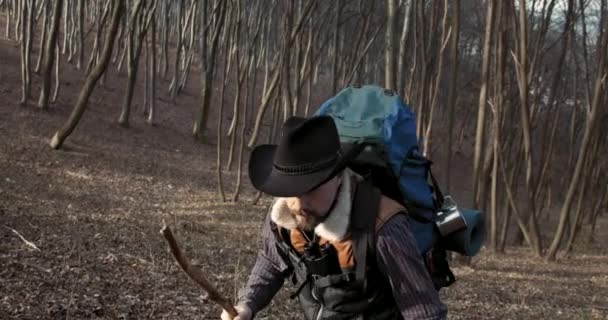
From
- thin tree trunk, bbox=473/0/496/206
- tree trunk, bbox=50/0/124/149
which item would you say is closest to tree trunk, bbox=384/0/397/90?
thin tree trunk, bbox=473/0/496/206

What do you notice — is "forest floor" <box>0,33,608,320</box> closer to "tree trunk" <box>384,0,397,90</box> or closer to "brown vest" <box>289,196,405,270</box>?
"tree trunk" <box>384,0,397,90</box>

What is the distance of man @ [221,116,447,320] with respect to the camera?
2.18 m

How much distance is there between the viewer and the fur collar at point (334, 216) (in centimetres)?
222

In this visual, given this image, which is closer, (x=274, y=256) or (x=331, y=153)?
(x=331, y=153)

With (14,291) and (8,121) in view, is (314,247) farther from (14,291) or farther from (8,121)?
(8,121)

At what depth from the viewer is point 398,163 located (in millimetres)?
2398

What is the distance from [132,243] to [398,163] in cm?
612

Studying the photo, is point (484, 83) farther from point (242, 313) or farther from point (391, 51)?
point (242, 313)

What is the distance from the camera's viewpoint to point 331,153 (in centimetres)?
222

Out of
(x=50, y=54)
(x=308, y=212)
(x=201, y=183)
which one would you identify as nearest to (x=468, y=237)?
(x=308, y=212)

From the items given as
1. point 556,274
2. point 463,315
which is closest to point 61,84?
point 556,274

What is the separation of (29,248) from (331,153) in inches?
210

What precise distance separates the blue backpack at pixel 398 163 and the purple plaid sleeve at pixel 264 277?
18.5 inches

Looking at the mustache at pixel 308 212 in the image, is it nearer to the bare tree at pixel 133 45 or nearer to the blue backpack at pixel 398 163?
the blue backpack at pixel 398 163
